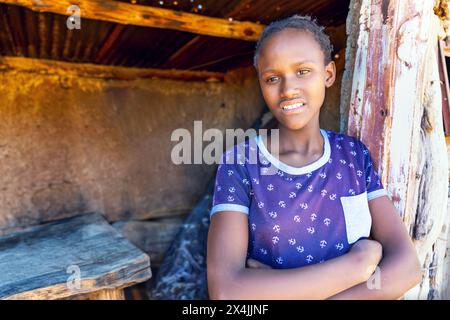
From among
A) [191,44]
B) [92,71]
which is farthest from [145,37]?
[92,71]

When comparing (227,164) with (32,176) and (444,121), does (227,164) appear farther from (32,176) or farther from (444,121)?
(32,176)

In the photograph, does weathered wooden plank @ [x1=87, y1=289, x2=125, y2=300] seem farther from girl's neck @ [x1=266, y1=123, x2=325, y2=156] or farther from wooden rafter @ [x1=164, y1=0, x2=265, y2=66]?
wooden rafter @ [x1=164, y1=0, x2=265, y2=66]

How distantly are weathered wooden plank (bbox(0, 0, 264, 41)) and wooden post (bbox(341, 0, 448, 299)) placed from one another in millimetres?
946

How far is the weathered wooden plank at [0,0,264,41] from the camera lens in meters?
1.74

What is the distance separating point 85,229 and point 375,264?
6.75ft

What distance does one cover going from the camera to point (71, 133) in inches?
111

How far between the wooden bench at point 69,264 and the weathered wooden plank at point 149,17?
1.31 m

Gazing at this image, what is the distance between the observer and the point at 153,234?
10.3ft

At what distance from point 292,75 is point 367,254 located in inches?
23.0

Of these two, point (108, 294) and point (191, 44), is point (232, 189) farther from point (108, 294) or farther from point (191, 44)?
point (191, 44)

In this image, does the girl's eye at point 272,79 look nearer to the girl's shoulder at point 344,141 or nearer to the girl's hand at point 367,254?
the girl's shoulder at point 344,141

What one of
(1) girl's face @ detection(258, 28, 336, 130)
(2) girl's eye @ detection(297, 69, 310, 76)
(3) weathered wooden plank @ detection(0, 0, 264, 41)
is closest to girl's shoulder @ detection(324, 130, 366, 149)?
(1) girl's face @ detection(258, 28, 336, 130)

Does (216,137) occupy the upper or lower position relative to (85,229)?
upper
